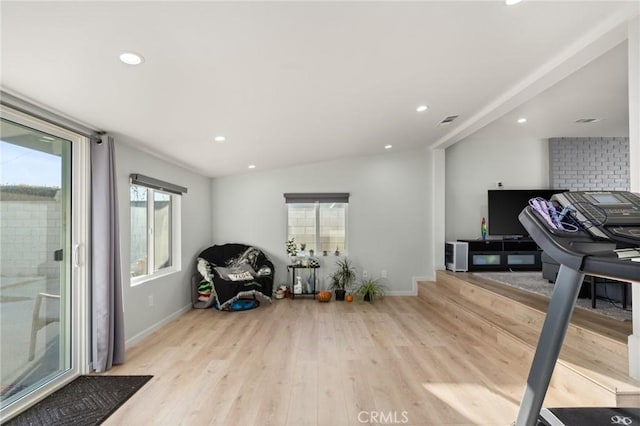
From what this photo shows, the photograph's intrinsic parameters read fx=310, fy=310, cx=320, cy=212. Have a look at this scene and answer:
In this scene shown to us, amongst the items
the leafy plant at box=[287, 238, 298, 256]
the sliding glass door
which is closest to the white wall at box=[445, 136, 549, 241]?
the leafy plant at box=[287, 238, 298, 256]

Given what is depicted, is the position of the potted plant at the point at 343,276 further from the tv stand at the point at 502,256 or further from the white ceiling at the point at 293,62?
the white ceiling at the point at 293,62

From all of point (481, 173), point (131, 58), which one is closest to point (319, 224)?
point (481, 173)

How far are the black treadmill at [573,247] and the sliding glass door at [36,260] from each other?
3.04 m

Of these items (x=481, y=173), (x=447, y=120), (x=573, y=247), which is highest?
(x=447, y=120)

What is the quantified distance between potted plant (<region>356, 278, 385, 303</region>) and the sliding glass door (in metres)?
3.83

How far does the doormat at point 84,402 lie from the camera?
2.07 meters

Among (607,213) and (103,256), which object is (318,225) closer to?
(103,256)

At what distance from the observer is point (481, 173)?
224 inches

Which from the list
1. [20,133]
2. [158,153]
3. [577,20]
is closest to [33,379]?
[20,133]

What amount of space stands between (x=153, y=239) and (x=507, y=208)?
564 cm

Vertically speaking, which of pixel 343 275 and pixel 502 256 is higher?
pixel 502 256

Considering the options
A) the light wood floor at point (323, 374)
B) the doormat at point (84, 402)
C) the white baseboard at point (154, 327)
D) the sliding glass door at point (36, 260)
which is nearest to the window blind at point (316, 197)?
the light wood floor at point (323, 374)

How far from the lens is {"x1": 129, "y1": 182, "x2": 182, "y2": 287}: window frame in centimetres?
373

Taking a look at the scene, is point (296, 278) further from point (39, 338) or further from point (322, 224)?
point (39, 338)
